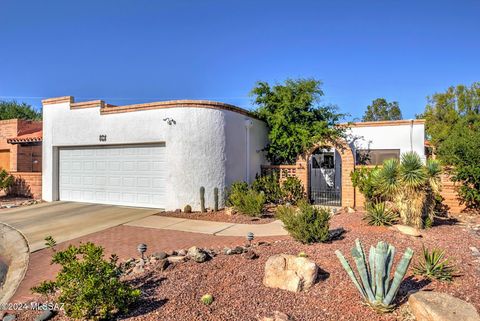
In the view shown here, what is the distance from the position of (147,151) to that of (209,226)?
483cm

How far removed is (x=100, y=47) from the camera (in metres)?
14.6

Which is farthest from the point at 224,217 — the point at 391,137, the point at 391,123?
the point at 391,123

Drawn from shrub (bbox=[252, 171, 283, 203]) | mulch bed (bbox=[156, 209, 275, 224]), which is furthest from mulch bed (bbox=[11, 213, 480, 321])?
shrub (bbox=[252, 171, 283, 203])

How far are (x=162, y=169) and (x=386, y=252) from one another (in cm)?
963

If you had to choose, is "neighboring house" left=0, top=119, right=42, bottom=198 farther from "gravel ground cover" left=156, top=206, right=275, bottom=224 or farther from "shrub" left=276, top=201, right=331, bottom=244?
"shrub" left=276, top=201, right=331, bottom=244

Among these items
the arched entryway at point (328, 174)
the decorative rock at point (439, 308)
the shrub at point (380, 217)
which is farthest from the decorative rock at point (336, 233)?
the arched entryway at point (328, 174)

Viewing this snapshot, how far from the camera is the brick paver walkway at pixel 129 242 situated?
18.7ft

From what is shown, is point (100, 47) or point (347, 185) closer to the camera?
point (347, 185)

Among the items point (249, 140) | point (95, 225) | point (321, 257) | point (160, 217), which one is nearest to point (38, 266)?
point (95, 225)

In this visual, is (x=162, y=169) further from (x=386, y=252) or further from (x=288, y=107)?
(x=386, y=252)

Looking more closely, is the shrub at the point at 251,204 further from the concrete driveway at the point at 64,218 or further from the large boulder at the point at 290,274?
the large boulder at the point at 290,274

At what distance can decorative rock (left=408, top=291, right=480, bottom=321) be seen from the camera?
3072mm

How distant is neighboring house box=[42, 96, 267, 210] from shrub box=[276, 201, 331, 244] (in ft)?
18.6

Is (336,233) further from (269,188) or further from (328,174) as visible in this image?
(328,174)
